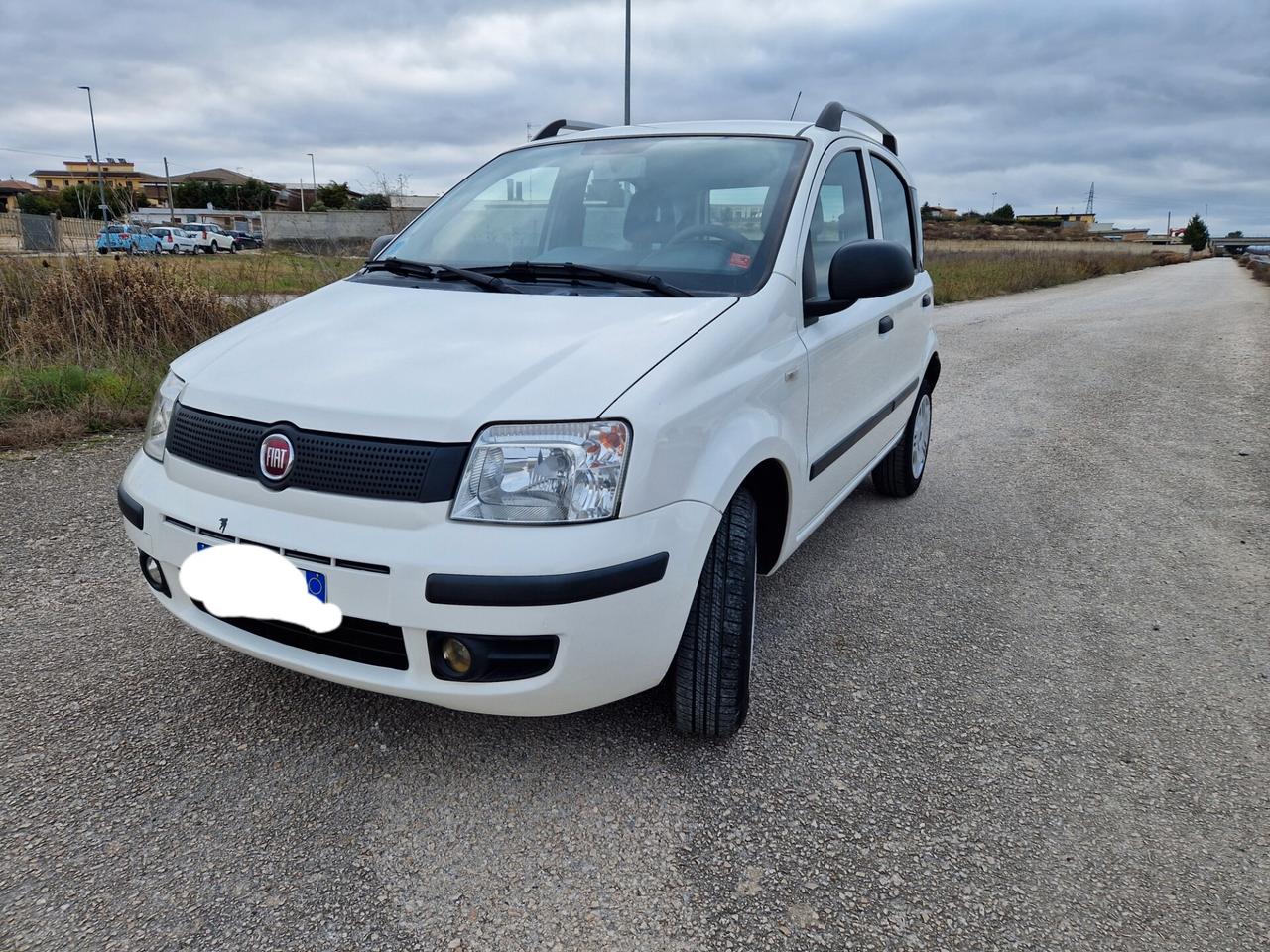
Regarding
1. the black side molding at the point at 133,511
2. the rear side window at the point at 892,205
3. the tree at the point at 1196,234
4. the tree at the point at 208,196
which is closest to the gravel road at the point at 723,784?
the black side molding at the point at 133,511

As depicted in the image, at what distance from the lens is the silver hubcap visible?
460 cm

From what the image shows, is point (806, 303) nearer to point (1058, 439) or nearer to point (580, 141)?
point (580, 141)

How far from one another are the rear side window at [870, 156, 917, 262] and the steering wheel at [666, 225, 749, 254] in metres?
1.15

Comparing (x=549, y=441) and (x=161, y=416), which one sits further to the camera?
(x=161, y=416)

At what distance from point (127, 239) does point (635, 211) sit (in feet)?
18.2

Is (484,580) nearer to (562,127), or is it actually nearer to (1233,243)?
(562,127)

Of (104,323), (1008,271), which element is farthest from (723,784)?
(1008,271)

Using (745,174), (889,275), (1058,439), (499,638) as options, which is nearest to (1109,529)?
(1058,439)

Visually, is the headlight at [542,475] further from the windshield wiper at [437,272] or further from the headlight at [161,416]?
the headlight at [161,416]

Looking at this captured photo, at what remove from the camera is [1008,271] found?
77.3 ft

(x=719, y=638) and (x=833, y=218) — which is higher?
(x=833, y=218)

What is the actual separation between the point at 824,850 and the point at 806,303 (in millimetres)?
1584

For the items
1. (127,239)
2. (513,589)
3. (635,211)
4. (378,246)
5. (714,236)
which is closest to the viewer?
(513,589)

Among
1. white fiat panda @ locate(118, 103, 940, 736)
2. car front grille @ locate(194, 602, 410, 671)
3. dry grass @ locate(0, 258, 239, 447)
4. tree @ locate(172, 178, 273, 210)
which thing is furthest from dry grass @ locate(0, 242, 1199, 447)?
tree @ locate(172, 178, 273, 210)
